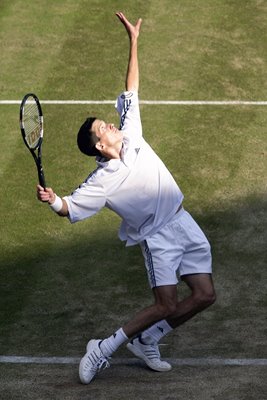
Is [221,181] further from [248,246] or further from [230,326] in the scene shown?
[230,326]

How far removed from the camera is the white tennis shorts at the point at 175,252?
1219 centimetres

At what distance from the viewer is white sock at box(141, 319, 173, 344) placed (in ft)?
41.1

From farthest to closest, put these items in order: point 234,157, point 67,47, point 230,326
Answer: point 67,47 < point 234,157 < point 230,326

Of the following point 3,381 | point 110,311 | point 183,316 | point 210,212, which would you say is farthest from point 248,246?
point 3,381

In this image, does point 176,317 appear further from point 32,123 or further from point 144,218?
point 32,123

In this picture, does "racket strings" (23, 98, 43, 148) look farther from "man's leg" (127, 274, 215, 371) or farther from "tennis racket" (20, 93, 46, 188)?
"man's leg" (127, 274, 215, 371)

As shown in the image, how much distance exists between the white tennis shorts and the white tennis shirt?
95 mm

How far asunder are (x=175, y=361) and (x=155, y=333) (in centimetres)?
46

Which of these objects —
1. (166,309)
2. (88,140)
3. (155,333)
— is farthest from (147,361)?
(88,140)

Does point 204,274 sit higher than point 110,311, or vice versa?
point 204,274

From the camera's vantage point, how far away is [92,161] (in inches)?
680

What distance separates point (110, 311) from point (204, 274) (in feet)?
6.62

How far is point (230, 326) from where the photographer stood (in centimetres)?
1362

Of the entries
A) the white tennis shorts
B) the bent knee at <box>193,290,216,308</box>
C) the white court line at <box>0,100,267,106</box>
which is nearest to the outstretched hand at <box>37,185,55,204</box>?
the white tennis shorts
